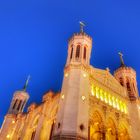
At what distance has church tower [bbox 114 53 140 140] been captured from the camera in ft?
110

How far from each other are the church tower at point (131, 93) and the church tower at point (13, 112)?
29.6m

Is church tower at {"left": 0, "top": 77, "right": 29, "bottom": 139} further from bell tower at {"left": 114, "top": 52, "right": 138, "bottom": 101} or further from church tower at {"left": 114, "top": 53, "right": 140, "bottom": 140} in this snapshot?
church tower at {"left": 114, "top": 53, "right": 140, "bottom": 140}

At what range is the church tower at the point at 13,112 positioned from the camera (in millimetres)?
47944

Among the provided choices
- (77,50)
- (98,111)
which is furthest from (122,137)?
(77,50)

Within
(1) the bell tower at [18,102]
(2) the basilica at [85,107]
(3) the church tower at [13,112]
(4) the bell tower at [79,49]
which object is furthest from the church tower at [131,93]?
(1) the bell tower at [18,102]

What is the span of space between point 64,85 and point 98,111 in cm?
680

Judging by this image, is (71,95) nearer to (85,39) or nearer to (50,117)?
(50,117)

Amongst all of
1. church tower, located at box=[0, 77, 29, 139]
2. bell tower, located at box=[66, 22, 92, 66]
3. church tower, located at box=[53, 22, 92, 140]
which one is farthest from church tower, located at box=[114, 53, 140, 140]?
church tower, located at box=[0, 77, 29, 139]

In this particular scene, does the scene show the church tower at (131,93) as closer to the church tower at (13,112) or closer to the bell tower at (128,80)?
the bell tower at (128,80)

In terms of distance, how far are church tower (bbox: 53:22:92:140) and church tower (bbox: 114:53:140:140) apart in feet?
38.4

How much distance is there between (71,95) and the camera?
27.2 meters

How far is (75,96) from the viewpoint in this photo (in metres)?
27.0

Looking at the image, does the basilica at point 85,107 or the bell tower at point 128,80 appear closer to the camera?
the basilica at point 85,107

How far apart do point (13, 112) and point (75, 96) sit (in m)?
32.7
